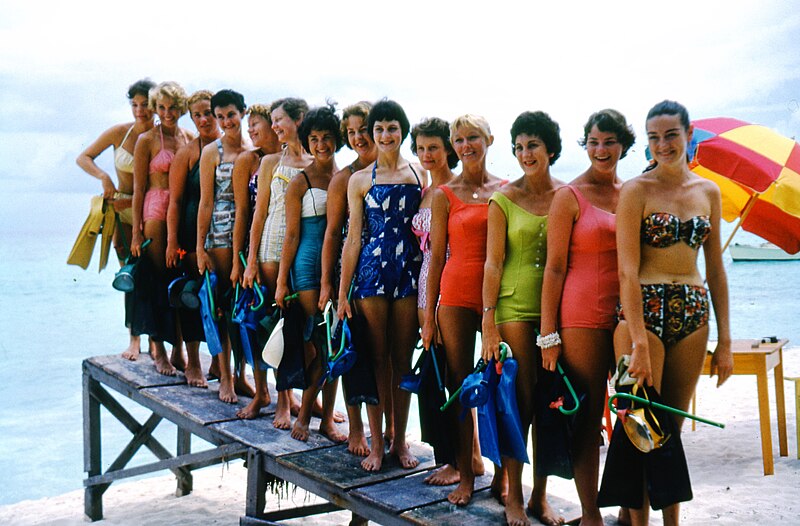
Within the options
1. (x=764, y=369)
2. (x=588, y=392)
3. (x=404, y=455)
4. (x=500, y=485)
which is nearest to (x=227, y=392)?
(x=404, y=455)

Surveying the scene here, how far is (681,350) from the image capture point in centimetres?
329

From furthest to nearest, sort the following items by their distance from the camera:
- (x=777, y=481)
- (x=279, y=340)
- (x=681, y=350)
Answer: (x=777, y=481), (x=279, y=340), (x=681, y=350)

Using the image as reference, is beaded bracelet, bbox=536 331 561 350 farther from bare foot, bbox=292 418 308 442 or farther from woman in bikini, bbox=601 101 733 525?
bare foot, bbox=292 418 308 442

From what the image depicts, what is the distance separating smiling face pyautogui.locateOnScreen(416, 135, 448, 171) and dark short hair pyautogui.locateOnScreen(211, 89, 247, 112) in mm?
1852

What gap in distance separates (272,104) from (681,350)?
3.09 meters

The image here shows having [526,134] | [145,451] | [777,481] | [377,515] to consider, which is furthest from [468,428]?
[145,451]

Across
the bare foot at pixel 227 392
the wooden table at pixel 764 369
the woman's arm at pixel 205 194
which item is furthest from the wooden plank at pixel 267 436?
the wooden table at pixel 764 369

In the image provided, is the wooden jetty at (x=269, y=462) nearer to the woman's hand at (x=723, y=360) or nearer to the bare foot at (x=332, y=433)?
the bare foot at (x=332, y=433)

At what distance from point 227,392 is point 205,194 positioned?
144 cm

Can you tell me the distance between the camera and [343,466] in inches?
178

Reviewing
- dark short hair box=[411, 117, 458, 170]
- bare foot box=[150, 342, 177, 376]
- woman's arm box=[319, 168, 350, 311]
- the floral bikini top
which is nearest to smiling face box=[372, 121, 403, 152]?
dark short hair box=[411, 117, 458, 170]

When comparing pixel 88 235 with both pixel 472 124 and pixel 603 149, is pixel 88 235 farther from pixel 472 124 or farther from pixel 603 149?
pixel 603 149

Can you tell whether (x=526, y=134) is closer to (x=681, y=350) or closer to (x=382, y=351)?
(x=681, y=350)

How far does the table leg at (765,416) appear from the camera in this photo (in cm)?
651
